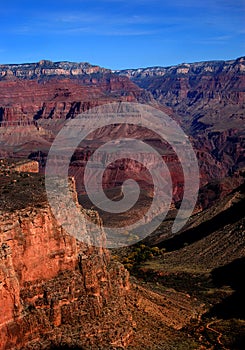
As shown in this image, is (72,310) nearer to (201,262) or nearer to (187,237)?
(201,262)

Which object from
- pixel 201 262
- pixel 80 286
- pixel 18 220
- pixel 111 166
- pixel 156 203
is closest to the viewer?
pixel 18 220

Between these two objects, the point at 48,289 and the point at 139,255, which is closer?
the point at 48,289

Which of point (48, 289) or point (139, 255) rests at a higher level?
point (48, 289)

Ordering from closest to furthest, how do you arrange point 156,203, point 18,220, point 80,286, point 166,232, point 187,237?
point 18,220 < point 80,286 < point 187,237 < point 166,232 < point 156,203

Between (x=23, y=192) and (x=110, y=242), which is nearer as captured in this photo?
(x=23, y=192)

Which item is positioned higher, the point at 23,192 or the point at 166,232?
the point at 23,192

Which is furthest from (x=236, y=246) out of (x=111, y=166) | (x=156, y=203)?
(x=111, y=166)

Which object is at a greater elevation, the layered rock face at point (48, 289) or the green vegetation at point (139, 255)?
the layered rock face at point (48, 289)

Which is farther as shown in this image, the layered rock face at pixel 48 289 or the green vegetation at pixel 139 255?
the green vegetation at pixel 139 255
